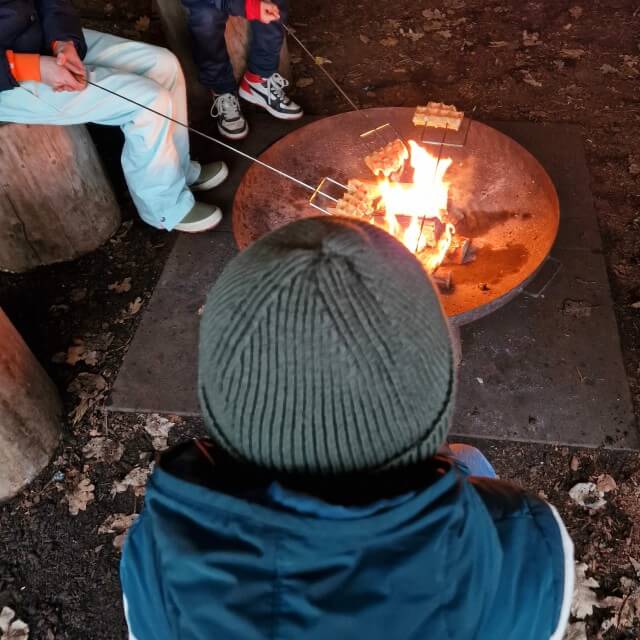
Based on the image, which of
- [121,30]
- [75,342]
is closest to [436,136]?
[75,342]

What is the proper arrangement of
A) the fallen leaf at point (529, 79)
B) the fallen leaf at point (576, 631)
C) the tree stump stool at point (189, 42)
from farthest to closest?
the fallen leaf at point (529, 79), the tree stump stool at point (189, 42), the fallen leaf at point (576, 631)

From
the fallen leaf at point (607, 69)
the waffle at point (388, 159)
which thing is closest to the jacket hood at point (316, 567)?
the waffle at point (388, 159)

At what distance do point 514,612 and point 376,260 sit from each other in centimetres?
76

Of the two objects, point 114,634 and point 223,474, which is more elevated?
point 223,474

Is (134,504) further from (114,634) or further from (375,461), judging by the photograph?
(375,461)

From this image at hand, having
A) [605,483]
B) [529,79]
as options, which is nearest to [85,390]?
[605,483]

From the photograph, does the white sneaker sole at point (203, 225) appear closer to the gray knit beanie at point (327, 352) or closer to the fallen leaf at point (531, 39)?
the gray knit beanie at point (327, 352)

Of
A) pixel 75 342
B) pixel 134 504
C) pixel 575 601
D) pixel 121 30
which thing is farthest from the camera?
pixel 121 30

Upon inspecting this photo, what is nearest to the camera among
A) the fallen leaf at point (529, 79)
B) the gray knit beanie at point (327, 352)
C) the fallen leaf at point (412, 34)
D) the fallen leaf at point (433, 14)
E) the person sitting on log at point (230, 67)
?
the gray knit beanie at point (327, 352)

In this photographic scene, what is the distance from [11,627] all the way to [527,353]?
96.6 inches

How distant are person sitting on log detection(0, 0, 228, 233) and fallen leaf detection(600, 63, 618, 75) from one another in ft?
10.2

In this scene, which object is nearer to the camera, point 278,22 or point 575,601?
point 575,601

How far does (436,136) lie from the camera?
319 centimetres

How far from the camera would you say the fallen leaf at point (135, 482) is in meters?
2.64
